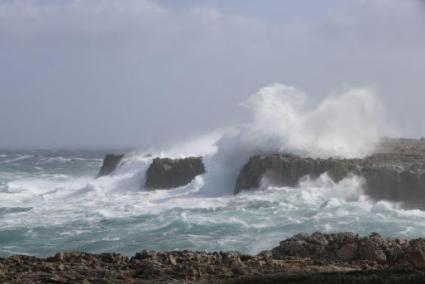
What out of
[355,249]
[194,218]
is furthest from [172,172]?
[355,249]

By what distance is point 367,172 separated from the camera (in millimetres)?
26797

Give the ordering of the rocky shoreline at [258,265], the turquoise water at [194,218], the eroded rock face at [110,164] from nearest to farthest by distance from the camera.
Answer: the rocky shoreline at [258,265] → the turquoise water at [194,218] → the eroded rock face at [110,164]

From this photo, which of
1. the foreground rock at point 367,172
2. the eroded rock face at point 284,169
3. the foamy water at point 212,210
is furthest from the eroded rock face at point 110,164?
the eroded rock face at point 284,169

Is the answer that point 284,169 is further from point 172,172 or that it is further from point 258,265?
point 258,265

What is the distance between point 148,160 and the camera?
4022 cm

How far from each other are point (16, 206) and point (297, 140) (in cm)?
1269

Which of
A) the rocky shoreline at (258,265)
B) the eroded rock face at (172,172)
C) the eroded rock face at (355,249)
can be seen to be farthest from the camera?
the eroded rock face at (172,172)

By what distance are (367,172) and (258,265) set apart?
54.0 ft

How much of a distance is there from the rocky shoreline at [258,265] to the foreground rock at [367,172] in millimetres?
12223

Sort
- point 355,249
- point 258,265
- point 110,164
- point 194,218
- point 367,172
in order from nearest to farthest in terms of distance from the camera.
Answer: point 258,265 < point 355,249 < point 194,218 < point 367,172 < point 110,164

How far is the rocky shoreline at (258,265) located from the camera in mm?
9586

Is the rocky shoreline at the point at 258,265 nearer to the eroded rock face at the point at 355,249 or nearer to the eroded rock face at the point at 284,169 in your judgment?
the eroded rock face at the point at 355,249

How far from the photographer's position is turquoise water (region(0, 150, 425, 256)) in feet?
60.2

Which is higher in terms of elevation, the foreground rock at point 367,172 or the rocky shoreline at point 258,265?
the foreground rock at point 367,172
